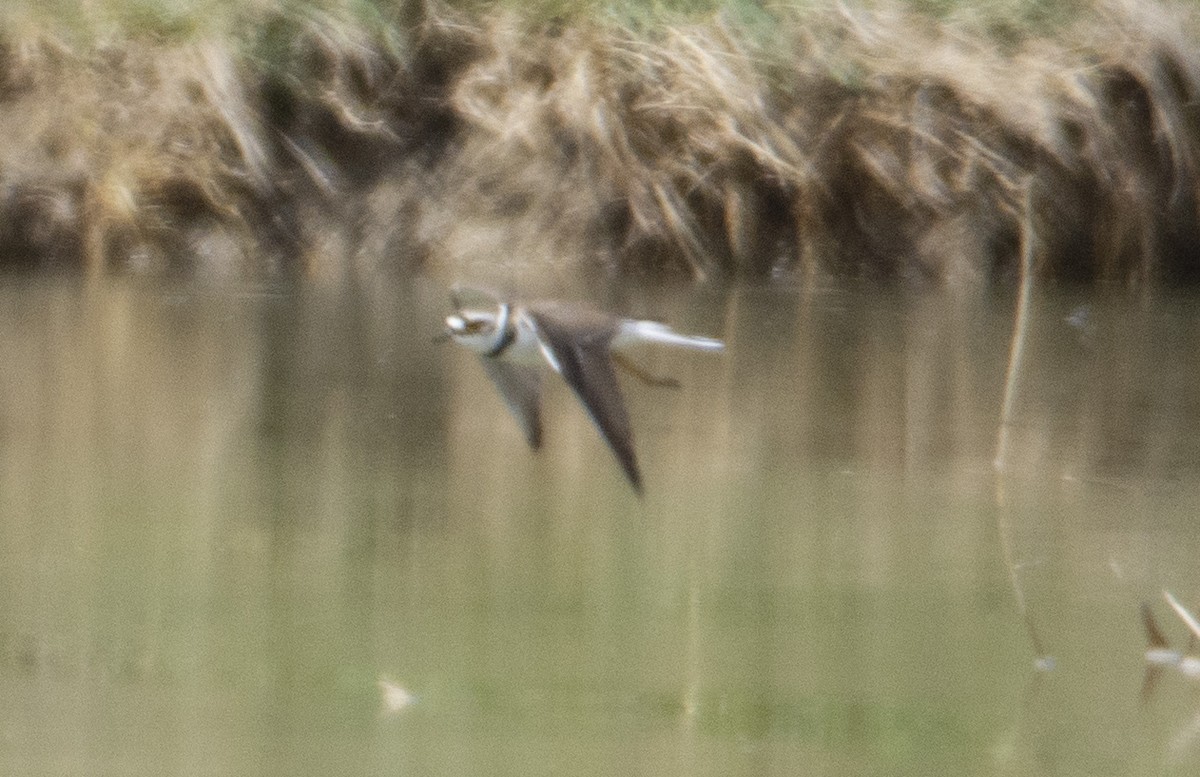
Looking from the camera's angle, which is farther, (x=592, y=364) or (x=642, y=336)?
(x=642, y=336)

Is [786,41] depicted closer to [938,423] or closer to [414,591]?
[938,423]

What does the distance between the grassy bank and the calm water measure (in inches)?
119

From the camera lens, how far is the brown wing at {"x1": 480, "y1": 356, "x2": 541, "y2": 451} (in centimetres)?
305

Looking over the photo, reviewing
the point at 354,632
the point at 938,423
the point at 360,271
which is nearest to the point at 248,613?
the point at 354,632

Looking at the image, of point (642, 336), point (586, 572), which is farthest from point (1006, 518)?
point (586, 572)

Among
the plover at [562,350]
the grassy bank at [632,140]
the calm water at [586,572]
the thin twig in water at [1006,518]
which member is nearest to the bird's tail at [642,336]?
the plover at [562,350]

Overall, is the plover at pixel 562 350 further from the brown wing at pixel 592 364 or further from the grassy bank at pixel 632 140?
the grassy bank at pixel 632 140

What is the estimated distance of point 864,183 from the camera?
25.8ft

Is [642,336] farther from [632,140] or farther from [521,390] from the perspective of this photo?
[632,140]

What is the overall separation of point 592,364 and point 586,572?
0.88ft

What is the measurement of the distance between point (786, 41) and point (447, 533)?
547 cm

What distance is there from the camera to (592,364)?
2582 millimetres

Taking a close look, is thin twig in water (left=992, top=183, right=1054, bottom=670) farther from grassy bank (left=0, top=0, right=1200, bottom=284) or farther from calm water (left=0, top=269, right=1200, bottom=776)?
grassy bank (left=0, top=0, right=1200, bottom=284)

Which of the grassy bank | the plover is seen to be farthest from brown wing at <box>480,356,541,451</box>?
the grassy bank
